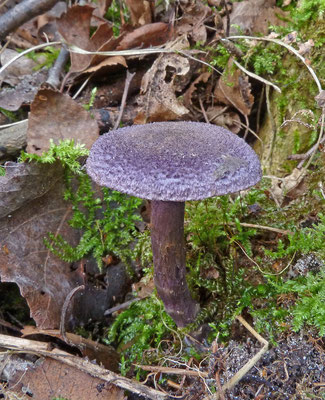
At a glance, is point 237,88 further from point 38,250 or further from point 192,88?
point 38,250

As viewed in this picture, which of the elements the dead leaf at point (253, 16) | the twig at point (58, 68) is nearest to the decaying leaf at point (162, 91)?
the dead leaf at point (253, 16)

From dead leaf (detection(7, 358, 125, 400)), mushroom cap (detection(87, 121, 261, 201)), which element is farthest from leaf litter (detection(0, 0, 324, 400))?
mushroom cap (detection(87, 121, 261, 201))

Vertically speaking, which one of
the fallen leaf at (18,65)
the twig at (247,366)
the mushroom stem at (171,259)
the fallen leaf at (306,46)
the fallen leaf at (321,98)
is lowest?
the twig at (247,366)

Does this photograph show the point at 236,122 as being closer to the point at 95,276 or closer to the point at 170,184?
the point at 95,276

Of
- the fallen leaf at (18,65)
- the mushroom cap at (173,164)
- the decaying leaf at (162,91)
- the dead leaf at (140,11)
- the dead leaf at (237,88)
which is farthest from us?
the fallen leaf at (18,65)

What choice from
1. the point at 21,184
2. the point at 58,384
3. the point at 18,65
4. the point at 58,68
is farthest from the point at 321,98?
the point at 18,65

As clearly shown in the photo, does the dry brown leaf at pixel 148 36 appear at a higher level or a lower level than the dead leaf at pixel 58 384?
higher

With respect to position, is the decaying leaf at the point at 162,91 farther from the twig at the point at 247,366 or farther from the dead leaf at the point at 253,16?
the twig at the point at 247,366

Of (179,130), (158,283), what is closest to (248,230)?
(158,283)
